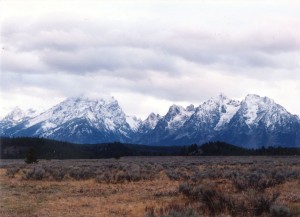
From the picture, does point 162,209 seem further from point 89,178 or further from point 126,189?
point 89,178

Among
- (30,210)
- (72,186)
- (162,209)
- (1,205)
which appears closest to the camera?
(162,209)

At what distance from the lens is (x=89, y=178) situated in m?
38.0

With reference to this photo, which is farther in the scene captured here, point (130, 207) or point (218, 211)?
point (130, 207)

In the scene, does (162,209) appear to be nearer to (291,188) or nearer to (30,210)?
(30,210)

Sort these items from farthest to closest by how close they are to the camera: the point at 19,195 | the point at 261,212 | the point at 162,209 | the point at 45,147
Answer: the point at 45,147
the point at 19,195
the point at 162,209
the point at 261,212

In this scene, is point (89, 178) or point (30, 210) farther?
point (89, 178)

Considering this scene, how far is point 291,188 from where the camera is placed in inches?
1104

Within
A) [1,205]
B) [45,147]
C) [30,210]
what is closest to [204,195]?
[30,210]

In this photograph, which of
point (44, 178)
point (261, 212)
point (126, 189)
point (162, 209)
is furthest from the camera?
point (44, 178)

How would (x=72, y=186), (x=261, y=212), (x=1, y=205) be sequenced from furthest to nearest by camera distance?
(x=72, y=186) < (x=1, y=205) < (x=261, y=212)

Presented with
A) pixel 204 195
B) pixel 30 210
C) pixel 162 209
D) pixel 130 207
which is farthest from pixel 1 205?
pixel 204 195

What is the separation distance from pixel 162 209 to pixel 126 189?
10.2 meters

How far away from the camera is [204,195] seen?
20.9m

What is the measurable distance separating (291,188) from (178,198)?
25.4 feet
